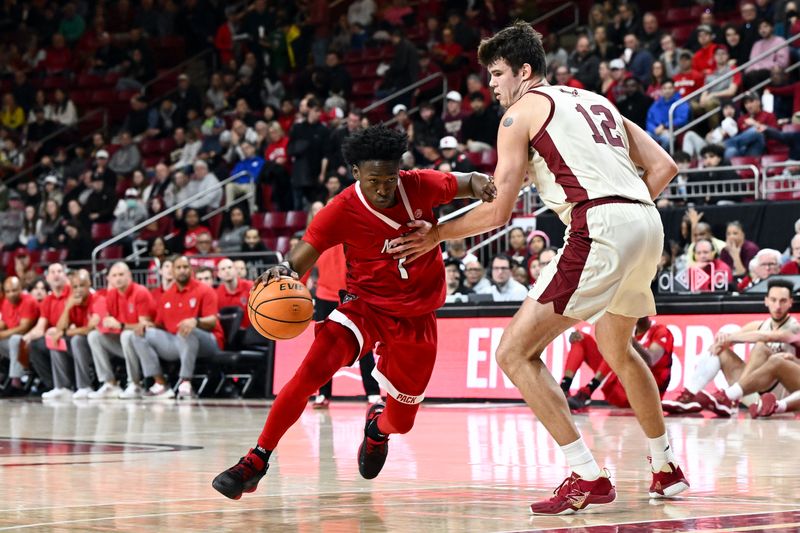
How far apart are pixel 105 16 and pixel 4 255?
25.1 ft

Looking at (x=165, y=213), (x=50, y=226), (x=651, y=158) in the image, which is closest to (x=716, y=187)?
(x=651, y=158)

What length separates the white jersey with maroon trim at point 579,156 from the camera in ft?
18.1

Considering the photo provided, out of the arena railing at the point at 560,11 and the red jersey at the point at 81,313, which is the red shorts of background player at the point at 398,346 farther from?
the arena railing at the point at 560,11

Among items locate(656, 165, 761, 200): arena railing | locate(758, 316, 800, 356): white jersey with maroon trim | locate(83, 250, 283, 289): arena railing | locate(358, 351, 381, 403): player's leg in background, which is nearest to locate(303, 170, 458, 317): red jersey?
locate(758, 316, 800, 356): white jersey with maroon trim

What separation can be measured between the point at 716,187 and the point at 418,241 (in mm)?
9412

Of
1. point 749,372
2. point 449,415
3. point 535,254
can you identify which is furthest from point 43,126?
point 749,372

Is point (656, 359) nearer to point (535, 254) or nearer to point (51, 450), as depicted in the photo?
point (535, 254)

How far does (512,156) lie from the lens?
18.1 feet

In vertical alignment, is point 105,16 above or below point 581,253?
above

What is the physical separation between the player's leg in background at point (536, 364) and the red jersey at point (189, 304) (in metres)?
10.00

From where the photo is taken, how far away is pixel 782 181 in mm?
14648

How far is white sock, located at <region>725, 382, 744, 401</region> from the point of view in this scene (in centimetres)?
1087

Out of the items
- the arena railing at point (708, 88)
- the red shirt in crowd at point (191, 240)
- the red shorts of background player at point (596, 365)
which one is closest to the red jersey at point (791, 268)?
the red shorts of background player at point (596, 365)

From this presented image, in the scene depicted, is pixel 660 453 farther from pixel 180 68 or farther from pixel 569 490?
pixel 180 68
